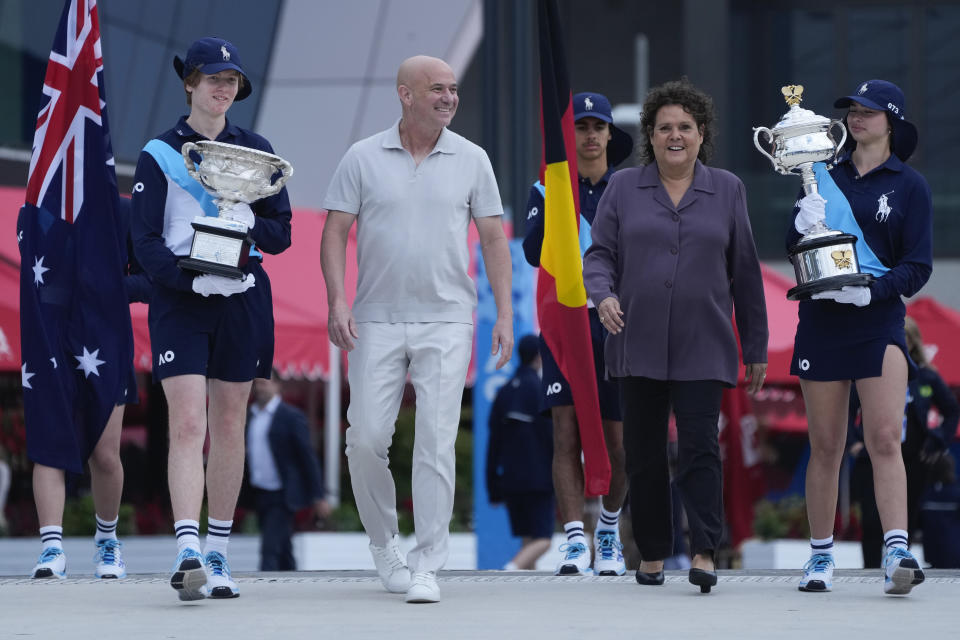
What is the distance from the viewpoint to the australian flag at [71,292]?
7645 mm

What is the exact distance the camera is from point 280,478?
1183cm

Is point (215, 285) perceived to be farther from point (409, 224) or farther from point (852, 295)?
point (852, 295)

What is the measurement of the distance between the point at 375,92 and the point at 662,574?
16957mm

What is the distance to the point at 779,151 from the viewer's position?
6719mm

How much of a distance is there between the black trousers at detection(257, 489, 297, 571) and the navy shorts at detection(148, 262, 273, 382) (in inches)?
214

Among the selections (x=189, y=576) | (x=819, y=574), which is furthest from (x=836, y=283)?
(x=189, y=576)

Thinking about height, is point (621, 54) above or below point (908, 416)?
above

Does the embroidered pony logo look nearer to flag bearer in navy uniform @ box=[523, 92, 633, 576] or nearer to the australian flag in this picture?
flag bearer in navy uniform @ box=[523, 92, 633, 576]

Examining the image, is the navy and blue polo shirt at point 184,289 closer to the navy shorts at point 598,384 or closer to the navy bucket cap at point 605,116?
the navy shorts at point 598,384

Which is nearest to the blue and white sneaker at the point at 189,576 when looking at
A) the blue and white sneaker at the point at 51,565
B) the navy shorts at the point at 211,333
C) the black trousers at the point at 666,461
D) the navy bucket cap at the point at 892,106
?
the navy shorts at the point at 211,333

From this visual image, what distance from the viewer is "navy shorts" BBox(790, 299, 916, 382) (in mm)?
6508

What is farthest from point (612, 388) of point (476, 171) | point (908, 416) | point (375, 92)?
point (375, 92)

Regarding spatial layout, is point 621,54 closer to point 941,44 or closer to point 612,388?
point 941,44

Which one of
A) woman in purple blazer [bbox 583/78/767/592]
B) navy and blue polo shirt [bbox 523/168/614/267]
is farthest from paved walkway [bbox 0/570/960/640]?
navy and blue polo shirt [bbox 523/168/614/267]
